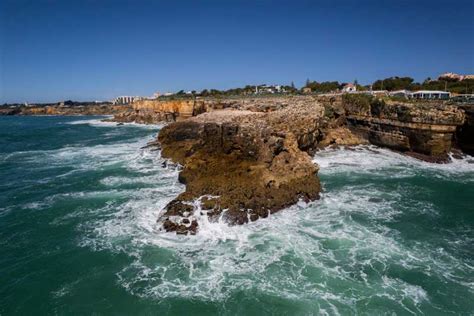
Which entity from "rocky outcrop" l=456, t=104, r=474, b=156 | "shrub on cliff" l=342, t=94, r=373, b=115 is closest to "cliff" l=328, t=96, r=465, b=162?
"shrub on cliff" l=342, t=94, r=373, b=115

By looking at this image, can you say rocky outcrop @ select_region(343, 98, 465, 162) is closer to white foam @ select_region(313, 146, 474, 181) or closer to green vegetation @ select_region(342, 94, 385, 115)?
green vegetation @ select_region(342, 94, 385, 115)

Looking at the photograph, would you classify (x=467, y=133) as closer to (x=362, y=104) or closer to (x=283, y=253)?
(x=362, y=104)

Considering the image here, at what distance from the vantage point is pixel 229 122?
81.3 feet

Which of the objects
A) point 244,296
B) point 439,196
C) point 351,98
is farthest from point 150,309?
point 351,98

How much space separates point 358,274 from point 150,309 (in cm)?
810

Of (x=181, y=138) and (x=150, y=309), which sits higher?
Answer: (x=181, y=138)

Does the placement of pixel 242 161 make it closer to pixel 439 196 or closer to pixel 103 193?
pixel 103 193

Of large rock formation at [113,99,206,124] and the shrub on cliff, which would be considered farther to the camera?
large rock formation at [113,99,206,124]

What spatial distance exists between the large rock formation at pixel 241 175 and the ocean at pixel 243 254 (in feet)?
2.87

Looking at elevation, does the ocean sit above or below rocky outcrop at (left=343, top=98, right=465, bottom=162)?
below

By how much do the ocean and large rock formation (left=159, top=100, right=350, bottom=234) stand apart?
876mm

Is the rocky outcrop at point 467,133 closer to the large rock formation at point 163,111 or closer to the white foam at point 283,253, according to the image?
the white foam at point 283,253

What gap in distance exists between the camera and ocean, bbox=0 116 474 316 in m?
12.3

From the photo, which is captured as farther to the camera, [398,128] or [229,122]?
[398,128]
